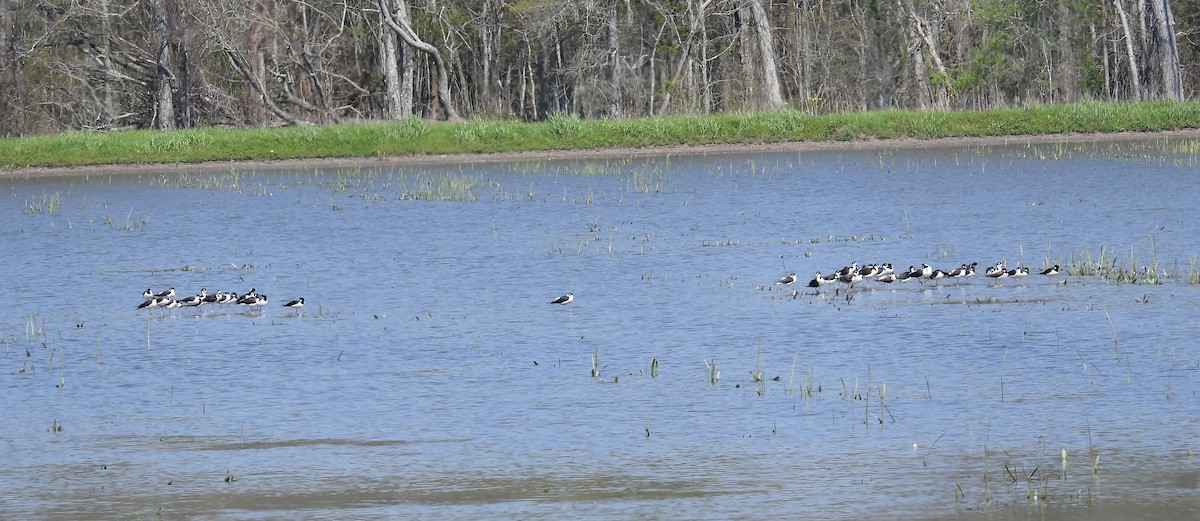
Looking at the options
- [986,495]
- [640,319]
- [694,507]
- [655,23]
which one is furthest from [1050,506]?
[655,23]

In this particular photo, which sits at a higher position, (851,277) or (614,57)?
(614,57)

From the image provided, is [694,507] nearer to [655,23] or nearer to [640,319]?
[640,319]

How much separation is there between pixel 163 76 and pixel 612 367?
156 ft

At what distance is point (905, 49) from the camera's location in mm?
70562

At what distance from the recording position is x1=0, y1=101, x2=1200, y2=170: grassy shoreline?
48812 mm

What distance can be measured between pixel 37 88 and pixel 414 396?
54.1 metres

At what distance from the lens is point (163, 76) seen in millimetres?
59750

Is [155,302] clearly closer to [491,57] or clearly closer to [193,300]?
[193,300]

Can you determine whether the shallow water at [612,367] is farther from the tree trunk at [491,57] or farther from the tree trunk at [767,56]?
the tree trunk at [491,57]

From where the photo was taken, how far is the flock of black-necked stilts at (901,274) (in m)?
20.4

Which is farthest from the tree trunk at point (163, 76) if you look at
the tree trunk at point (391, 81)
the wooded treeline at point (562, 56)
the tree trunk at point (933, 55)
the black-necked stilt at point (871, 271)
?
the black-necked stilt at point (871, 271)

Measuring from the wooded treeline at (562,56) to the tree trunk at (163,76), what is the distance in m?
0.08

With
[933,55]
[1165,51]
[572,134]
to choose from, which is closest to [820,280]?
[572,134]

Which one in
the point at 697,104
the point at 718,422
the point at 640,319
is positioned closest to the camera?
the point at 718,422
